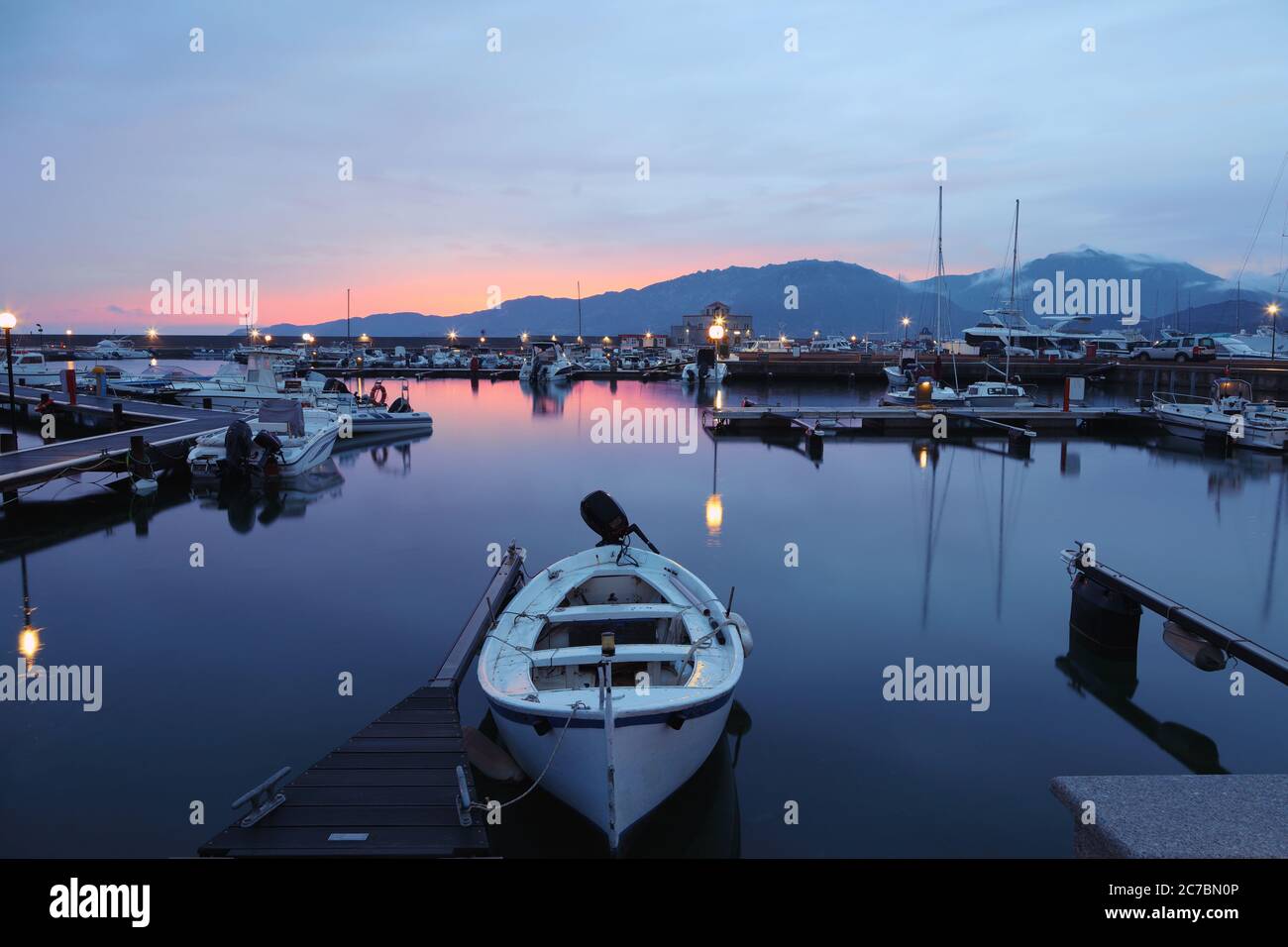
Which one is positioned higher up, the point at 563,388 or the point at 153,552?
the point at 563,388

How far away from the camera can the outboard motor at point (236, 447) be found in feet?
79.3

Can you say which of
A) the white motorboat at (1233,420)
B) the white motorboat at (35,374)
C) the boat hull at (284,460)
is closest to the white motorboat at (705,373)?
the white motorboat at (1233,420)

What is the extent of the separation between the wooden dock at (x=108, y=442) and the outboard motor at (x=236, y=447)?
2.03 m

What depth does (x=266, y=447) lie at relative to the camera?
2502 cm

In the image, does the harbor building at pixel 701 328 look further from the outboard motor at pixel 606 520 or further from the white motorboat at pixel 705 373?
the outboard motor at pixel 606 520

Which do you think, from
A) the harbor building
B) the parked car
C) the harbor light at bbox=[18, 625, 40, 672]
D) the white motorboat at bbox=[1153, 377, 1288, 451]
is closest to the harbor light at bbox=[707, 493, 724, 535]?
the harbor light at bbox=[18, 625, 40, 672]

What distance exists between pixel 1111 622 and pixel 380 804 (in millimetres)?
10287

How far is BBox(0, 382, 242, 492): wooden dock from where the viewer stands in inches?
797

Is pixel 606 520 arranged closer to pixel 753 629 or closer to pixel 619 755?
pixel 753 629

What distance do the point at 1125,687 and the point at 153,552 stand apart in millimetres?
18341

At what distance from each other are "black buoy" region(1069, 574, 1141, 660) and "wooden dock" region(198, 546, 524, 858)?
9.34m
